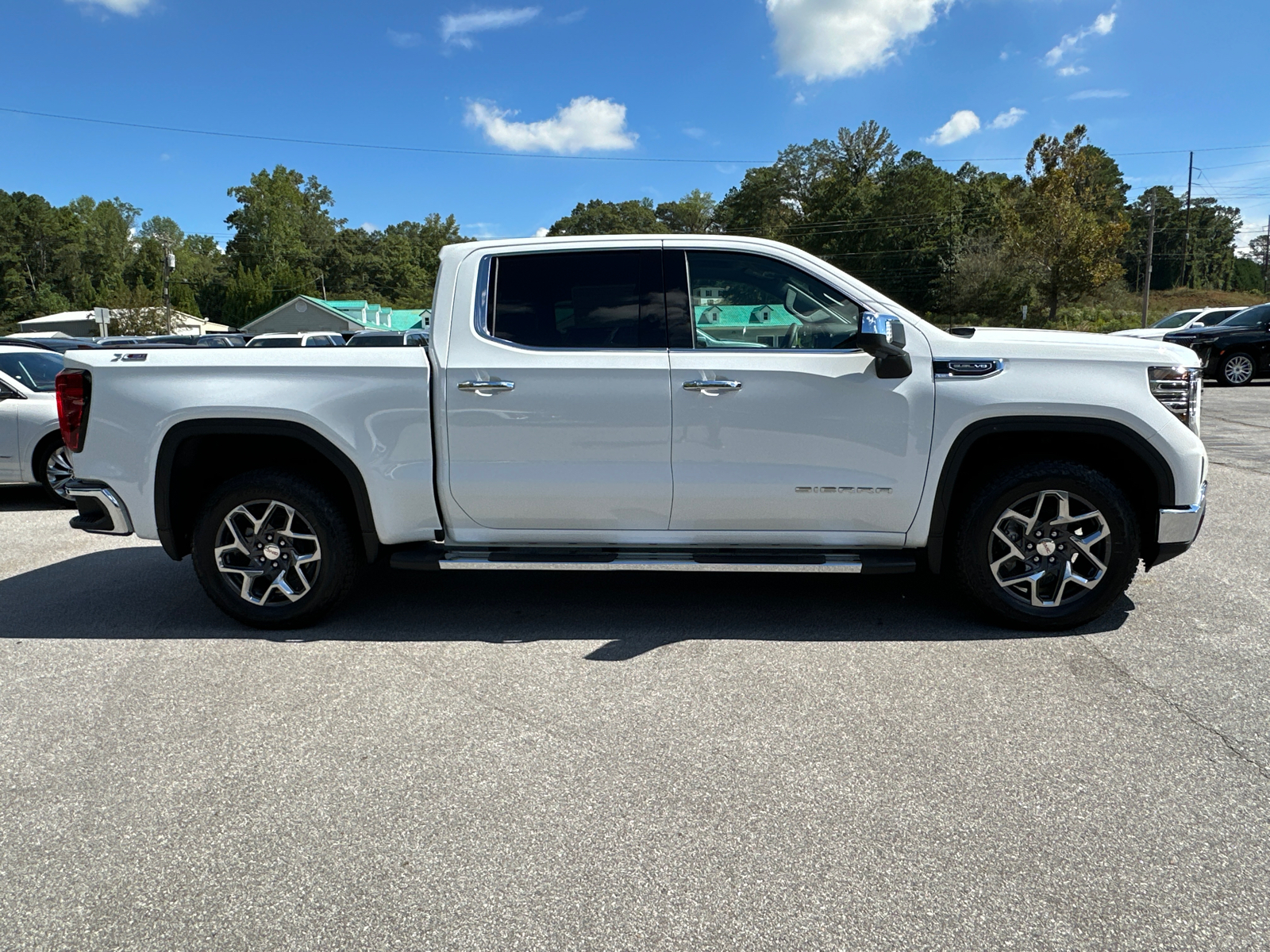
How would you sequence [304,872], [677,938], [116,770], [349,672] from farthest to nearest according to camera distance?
1. [349,672]
2. [116,770]
3. [304,872]
4. [677,938]

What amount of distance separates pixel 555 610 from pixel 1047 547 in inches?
101

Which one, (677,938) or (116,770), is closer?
(677,938)

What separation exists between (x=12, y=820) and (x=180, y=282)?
108448 mm

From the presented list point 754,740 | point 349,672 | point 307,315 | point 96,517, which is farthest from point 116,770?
point 307,315

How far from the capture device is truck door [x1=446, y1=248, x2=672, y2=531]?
14.2 feet

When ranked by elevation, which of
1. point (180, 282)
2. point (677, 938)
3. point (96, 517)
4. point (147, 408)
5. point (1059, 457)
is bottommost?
point (677, 938)

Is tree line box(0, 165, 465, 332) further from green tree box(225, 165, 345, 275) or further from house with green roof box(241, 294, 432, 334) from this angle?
house with green roof box(241, 294, 432, 334)

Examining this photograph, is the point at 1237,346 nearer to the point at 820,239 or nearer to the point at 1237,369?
the point at 1237,369

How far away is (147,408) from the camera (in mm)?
4484

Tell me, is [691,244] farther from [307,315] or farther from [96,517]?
[307,315]

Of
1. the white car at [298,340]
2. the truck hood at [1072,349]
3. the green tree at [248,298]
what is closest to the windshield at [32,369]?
the truck hood at [1072,349]

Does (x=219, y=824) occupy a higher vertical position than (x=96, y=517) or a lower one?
lower

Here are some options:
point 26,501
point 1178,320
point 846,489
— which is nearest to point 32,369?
point 26,501

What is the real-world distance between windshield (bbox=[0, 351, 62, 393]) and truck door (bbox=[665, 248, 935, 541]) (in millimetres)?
6992
